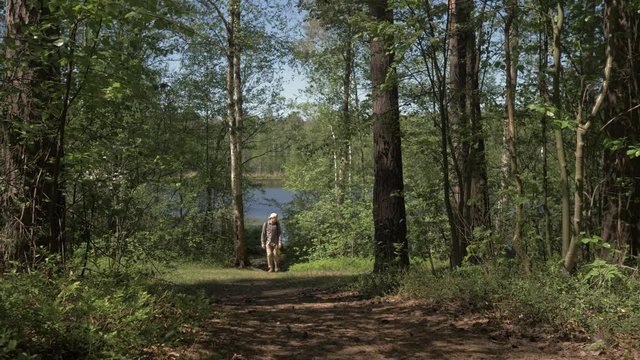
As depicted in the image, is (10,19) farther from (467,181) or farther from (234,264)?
(234,264)

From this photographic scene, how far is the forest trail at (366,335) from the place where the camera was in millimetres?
4688

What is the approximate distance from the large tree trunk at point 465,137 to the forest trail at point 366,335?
76.4 inches

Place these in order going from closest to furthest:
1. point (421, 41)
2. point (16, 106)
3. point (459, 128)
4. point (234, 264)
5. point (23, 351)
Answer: point (23, 351) → point (16, 106) → point (421, 41) → point (459, 128) → point (234, 264)

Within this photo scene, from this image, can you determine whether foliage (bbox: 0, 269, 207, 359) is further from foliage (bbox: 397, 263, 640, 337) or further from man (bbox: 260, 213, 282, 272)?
man (bbox: 260, 213, 282, 272)

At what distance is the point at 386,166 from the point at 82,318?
6302 millimetres

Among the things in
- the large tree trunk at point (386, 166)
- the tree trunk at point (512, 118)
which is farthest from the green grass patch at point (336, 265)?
the tree trunk at point (512, 118)

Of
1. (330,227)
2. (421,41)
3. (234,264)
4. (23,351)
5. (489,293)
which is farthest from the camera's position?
(330,227)

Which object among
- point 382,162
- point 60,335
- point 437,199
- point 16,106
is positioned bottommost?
point 60,335

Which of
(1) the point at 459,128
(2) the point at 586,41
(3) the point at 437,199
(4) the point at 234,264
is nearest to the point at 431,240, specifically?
(3) the point at 437,199

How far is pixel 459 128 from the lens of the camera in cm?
862

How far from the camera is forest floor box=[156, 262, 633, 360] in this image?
4664mm

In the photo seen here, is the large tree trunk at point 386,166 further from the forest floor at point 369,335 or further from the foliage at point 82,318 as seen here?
the foliage at point 82,318

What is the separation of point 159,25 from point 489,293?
467 centimetres

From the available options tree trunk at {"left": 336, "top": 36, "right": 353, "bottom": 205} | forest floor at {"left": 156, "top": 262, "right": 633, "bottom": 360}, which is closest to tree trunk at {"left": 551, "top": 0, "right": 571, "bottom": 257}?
forest floor at {"left": 156, "top": 262, "right": 633, "bottom": 360}
